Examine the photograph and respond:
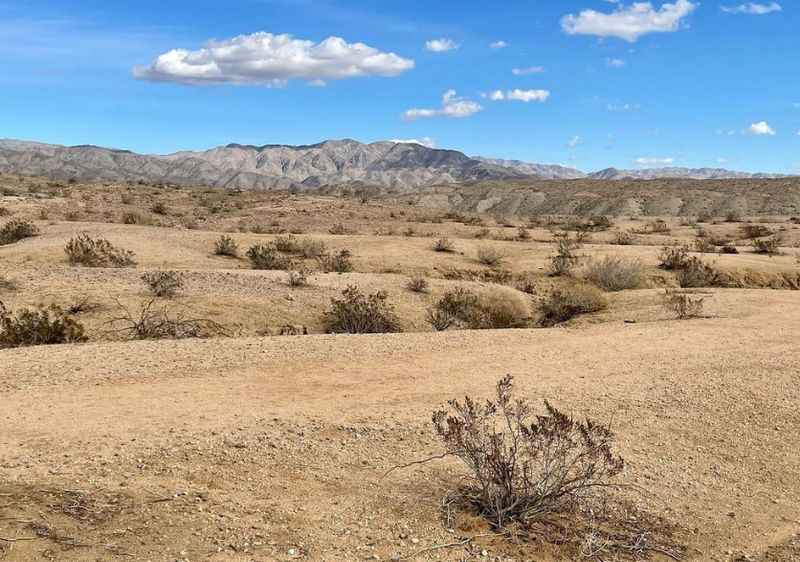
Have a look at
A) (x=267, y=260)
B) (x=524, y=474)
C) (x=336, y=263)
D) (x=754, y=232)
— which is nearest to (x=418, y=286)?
(x=336, y=263)

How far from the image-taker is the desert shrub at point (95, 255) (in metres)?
18.9

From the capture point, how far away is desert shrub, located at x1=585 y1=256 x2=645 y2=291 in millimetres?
20281

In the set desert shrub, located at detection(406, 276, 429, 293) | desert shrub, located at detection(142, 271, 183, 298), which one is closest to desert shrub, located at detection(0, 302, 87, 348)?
desert shrub, located at detection(142, 271, 183, 298)

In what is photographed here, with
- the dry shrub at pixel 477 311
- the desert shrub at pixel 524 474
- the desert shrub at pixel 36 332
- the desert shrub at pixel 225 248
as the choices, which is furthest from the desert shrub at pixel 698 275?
the desert shrub at pixel 36 332

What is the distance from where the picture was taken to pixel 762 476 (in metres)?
7.10

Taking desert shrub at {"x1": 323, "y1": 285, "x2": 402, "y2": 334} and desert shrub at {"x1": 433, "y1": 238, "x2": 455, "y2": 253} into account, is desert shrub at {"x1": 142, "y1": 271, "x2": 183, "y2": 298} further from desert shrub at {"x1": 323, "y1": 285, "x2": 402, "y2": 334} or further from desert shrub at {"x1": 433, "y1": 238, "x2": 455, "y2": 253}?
desert shrub at {"x1": 433, "y1": 238, "x2": 455, "y2": 253}

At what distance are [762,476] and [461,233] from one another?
26.2 m

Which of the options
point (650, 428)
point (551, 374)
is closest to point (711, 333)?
point (551, 374)

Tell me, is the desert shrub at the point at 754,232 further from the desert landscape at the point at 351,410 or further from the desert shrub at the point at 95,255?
the desert shrub at the point at 95,255

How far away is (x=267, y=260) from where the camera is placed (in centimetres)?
2167

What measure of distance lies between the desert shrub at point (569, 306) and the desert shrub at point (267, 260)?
28.5ft

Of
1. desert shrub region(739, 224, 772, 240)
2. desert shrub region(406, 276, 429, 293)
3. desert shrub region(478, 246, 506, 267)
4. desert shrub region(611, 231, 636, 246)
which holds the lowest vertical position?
desert shrub region(406, 276, 429, 293)

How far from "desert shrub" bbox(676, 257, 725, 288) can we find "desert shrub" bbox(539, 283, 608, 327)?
597cm

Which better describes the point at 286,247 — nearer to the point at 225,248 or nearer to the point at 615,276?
the point at 225,248
